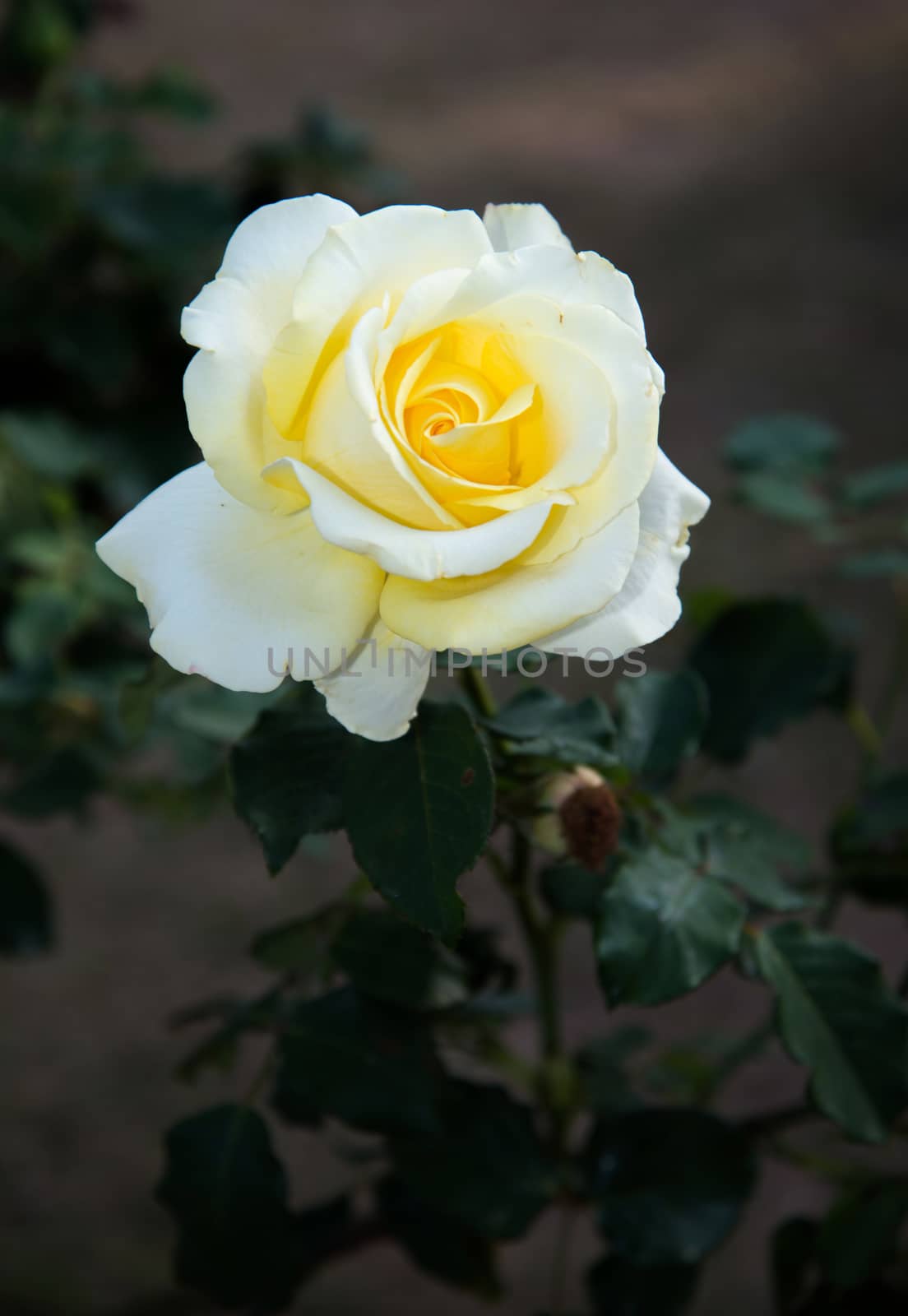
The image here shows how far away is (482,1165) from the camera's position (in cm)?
63

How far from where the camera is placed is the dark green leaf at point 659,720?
566 mm

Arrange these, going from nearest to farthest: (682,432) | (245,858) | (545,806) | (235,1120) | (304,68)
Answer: (545,806) → (235,1120) → (245,858) → (682,432) → (304,68)

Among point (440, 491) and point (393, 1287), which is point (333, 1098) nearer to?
point (440, 491)

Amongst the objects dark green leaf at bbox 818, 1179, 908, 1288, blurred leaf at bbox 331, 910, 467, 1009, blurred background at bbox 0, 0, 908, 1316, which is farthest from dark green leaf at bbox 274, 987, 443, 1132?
blurred background at bbox 0, 0, 908, 1316

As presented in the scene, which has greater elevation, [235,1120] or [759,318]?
[759,318]

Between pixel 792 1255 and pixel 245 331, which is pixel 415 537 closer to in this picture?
pixel 245 331

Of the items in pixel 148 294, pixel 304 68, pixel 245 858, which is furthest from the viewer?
pixel 304 68

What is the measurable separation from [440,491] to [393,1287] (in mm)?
872

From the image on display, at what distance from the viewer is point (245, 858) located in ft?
4.67

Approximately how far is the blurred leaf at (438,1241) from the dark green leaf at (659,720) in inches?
11.8

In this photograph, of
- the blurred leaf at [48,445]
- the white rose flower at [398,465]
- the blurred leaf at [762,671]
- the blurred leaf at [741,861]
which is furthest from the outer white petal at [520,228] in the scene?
the blurred leaf at [48,445]

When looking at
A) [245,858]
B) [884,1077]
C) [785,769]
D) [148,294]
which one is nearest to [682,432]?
[785,769]

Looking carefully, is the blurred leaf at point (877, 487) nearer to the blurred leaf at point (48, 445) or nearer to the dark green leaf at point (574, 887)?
the dark green leaf at point (574, 887)

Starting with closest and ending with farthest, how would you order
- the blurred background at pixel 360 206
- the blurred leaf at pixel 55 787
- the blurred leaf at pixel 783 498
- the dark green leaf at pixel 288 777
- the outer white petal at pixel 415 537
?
the outer white petal at pixel 415 537 → the dark green leaf at pixel 288 777 → the blurred leaf at pixel 783 498 → the blurred leaf at pixel 55 787 → the blurred background at pixel 360 206
